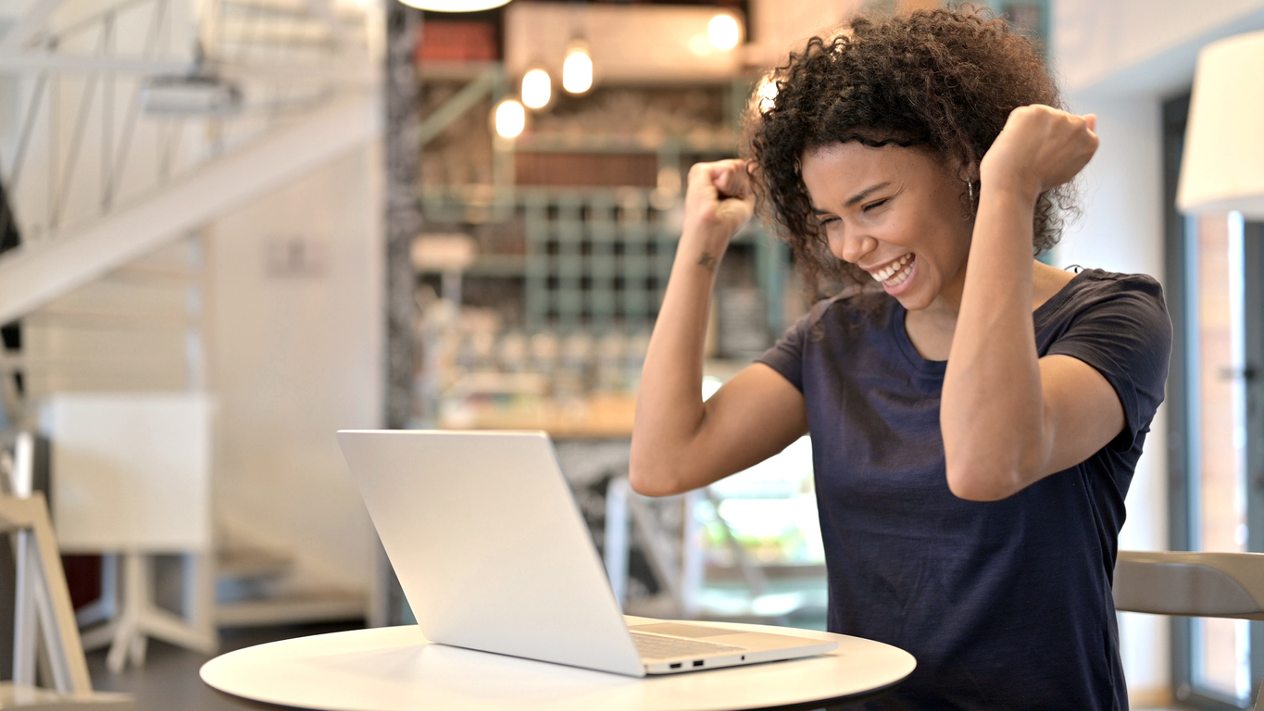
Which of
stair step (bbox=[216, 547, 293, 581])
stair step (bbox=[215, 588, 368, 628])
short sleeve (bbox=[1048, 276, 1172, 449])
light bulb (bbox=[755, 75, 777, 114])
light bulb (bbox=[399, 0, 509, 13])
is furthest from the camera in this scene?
stair step (bbox=[216, 547, 293, 581])

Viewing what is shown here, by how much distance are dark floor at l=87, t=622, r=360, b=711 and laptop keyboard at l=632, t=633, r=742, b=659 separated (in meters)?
3.18

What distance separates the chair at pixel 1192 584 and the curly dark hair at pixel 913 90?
0.40m

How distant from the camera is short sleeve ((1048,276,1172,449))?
4.24ft

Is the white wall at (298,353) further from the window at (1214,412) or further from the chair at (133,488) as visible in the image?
the window at (1214,412)

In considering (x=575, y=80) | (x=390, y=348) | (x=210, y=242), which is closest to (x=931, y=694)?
(x=390, y=348)

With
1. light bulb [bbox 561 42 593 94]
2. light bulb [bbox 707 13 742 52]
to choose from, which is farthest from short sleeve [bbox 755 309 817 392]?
light bulb [bbox 707 13 742 52]

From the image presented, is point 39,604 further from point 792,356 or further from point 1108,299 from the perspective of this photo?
point 1108,299

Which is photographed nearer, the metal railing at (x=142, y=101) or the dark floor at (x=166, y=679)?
the dark floor at (x=166, y=679)

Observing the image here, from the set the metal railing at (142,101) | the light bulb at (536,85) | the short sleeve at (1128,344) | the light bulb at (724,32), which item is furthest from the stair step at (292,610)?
the short sleeve at (1128,344)

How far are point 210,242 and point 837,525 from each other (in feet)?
19.4

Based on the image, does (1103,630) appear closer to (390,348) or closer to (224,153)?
(390,348)

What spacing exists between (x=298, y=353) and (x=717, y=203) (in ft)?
20.8

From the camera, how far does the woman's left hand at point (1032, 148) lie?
1.23 meters

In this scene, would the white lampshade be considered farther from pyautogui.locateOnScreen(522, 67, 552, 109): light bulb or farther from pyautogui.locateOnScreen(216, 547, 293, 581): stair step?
pyautogui.locateOnScreen(216, 547, 293, 581): stair step
